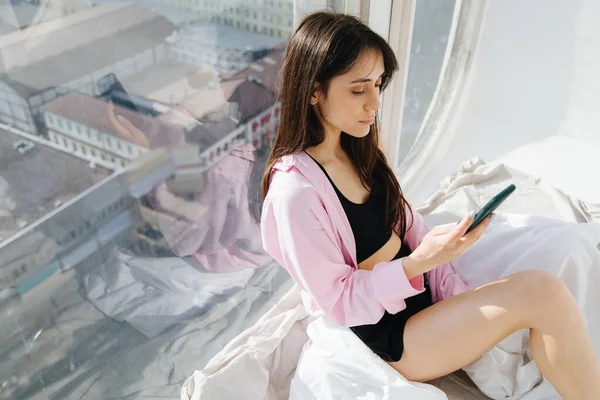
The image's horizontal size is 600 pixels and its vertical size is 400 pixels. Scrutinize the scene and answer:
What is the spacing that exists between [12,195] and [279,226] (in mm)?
409

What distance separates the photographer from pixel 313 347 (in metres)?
1.14

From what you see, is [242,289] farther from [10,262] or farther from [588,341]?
[588,341]

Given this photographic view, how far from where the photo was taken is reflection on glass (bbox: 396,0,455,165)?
1.81m

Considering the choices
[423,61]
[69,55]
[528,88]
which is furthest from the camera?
[528,88]

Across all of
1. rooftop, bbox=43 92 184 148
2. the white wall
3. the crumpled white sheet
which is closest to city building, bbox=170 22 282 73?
rooftop, bbox=43 92 184 148

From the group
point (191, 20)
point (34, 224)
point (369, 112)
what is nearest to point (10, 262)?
point (34, 224)

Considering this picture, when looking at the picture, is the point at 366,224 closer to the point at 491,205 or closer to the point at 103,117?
the point at 491,205

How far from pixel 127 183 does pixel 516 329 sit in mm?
712

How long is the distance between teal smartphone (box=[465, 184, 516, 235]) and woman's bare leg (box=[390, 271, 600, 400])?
17 centimetres

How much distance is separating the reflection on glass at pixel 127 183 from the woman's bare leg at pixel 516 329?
0.46 metres

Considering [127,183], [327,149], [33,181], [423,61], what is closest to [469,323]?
[327,149]

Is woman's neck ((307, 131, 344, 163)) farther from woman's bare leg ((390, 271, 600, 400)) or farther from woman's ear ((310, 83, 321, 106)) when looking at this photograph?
woman's bare leg ((390, 271, 600, 400))

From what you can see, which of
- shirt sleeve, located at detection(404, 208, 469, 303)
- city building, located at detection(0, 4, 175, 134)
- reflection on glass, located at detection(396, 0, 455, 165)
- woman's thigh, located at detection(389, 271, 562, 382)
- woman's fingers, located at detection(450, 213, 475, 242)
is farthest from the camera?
reflection on glass, located at detection(396, 0, 455, 165)

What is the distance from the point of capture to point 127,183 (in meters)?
0.99
